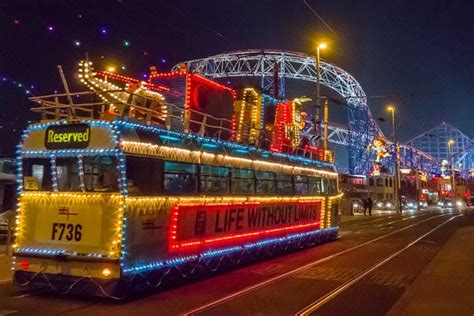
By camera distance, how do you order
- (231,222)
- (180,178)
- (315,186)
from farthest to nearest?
1. (315,186)
2. (231,222)
3. (180,178)

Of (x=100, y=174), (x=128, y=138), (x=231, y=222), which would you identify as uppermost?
(x=128, y=138)

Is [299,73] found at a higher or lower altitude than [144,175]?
higher

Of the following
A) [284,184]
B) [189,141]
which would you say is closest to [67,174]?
[189,141]

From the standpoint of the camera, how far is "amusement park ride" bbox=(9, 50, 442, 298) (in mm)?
8992

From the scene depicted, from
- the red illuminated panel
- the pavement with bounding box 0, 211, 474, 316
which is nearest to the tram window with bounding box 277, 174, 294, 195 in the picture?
the red illuminated panel

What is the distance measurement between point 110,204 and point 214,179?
355 cm

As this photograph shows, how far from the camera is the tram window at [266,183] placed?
47.0 ft

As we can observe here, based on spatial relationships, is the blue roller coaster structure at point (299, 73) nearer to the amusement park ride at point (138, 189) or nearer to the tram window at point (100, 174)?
the amusement park ride at point (138, 189)

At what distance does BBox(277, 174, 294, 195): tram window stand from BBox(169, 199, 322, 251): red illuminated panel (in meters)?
0.38

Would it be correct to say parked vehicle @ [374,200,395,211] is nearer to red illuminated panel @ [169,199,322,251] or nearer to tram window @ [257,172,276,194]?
red illuminated panel @ [169,199,322,251]

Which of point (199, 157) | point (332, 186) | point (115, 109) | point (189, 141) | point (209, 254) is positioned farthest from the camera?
point (332, 186)

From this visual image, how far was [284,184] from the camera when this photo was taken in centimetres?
1609

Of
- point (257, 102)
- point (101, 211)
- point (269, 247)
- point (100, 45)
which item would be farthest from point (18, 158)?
point (100, 45)

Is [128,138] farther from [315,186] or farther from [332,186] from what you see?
[332,186]
